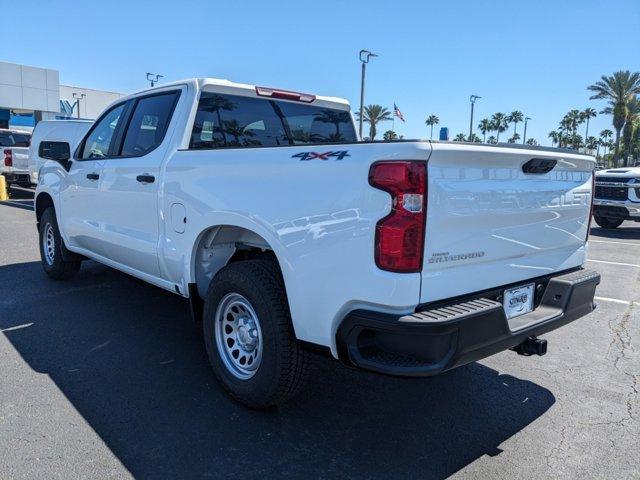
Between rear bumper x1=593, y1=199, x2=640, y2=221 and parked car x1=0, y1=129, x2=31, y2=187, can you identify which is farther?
parked car x1=0, y1=129, x2=31, y2=187

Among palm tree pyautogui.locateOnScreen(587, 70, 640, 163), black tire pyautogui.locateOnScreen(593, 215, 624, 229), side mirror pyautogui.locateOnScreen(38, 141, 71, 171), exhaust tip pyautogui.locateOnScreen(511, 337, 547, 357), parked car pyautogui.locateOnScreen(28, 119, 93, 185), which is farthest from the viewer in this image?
palm tree pyautogui.locateOnScreen(587, 70, 640, 163)

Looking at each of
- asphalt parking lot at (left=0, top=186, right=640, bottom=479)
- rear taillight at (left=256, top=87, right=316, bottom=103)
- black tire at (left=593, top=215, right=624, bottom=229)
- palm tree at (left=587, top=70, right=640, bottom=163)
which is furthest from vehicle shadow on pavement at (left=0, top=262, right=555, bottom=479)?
palm tree at (left=587, top=70, right=640, bottom=163)

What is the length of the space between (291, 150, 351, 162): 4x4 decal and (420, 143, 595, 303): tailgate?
0.44 metres

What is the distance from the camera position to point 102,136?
204 inches

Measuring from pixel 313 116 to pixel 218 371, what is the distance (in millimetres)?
2519

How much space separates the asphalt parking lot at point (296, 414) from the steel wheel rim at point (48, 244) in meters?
1.55

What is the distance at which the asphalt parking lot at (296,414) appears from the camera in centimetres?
278

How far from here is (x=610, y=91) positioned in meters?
50.2

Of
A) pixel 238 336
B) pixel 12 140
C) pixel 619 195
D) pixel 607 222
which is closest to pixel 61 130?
pixel 12 140

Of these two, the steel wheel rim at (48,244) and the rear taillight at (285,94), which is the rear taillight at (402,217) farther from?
the steel wheel rim at (48,244)

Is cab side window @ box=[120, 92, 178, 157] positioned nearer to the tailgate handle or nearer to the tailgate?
the tailgate

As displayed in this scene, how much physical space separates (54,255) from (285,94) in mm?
3481

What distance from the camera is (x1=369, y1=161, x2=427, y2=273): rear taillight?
243 centimetres

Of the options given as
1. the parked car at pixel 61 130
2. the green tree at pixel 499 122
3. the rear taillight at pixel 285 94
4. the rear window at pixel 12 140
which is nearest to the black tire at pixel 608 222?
the rear taillight at pixel 285 94
